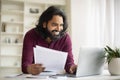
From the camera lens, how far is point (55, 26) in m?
1.80

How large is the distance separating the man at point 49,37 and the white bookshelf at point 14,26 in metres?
2.70

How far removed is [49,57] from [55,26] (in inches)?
13.6

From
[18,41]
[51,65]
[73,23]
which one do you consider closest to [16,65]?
[18,41]

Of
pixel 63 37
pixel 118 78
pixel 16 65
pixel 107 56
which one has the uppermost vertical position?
pixel 63 37

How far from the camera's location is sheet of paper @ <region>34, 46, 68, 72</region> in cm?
152

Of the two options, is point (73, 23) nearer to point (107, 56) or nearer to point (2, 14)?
point (2, 14)

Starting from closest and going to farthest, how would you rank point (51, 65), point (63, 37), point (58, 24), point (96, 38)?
point (51, 65) < point (58, 24) < point (63, 37) < point (96, 38)

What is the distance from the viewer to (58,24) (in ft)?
5.83

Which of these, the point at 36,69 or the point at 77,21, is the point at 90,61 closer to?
the point at 36,69

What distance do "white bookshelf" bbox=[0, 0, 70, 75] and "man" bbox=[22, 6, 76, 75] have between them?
2696 mm

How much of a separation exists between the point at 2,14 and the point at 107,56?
11.2 ft

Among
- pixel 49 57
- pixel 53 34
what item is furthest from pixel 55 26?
pixel 49 57

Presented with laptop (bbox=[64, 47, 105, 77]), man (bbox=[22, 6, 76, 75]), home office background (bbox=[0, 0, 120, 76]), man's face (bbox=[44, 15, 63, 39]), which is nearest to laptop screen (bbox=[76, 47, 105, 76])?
laptop (bbox=[64, 47, 105, 77])

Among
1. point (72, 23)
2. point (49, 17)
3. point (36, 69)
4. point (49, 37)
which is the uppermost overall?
point (72, 23)
